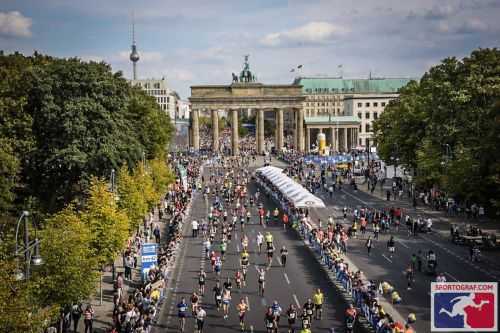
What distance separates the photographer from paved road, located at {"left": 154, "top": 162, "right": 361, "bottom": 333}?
31250 millimetres

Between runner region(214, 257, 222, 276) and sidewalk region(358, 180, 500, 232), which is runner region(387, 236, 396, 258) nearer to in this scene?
sidewalk region(358, 180, 500, 232)

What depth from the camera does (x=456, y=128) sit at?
65875mm

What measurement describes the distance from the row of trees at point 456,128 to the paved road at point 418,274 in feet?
15.3

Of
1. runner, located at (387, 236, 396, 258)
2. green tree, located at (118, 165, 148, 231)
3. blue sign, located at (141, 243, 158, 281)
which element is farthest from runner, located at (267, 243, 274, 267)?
green tree, located at (118, 165, 148, 231)

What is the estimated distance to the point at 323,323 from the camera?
30781 millimetres

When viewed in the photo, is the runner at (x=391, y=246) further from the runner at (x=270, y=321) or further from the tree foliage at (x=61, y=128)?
the tree foliage at (x=61, y=128)

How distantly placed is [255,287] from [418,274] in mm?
9882

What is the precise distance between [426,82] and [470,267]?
43462 millimetres

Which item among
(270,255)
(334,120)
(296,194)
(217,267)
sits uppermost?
(334,120)

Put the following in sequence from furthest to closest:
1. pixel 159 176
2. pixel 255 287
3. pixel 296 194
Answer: pixel 159 176 < pixel 296 194 < pixel 255 287

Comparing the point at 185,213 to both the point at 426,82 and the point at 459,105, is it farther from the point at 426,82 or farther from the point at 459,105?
the point at 426,82

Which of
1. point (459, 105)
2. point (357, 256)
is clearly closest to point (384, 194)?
point (459, 105)

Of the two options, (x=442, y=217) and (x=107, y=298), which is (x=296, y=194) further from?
(x=107, y=298)

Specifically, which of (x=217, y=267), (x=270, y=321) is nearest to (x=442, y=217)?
(x=217, y=267)
